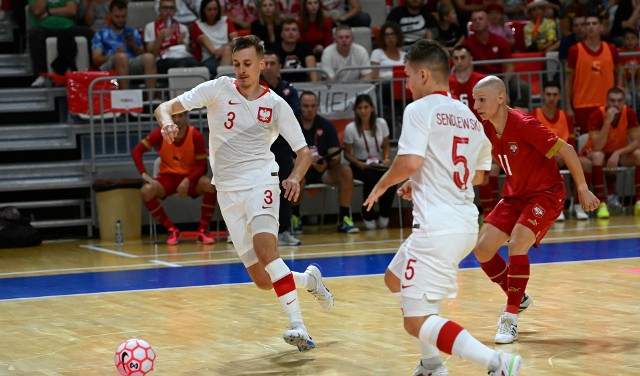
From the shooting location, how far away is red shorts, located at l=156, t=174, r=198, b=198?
46.0 ft

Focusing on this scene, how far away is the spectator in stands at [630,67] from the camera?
1625 cm

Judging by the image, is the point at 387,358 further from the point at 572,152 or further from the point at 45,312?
the point at 45,312

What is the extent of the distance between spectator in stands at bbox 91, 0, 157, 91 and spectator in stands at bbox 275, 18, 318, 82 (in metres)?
1.91

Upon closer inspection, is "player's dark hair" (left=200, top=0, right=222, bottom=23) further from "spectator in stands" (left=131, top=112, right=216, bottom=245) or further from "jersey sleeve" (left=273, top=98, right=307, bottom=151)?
"jersey sleeve" (left=273, top=98, right=307, bottom=151)

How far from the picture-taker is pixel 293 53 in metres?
15.8

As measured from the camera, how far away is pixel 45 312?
9023mm

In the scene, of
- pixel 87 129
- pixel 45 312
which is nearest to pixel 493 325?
pixel 45 312

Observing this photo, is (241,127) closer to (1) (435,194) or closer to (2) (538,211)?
(2) (538,211)

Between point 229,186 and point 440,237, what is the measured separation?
2390 millimetres

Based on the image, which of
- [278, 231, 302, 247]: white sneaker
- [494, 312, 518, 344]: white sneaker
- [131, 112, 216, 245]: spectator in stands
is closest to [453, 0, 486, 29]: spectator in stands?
[131, 112, 216, 245]: spectator in stands

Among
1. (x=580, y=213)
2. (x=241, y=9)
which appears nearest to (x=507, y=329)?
(x=580, y=213)

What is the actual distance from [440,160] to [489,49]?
10814mm

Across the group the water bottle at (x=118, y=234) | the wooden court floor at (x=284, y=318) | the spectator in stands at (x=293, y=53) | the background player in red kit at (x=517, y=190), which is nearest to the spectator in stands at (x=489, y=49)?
the spectator in stands at (x=293, y=53)

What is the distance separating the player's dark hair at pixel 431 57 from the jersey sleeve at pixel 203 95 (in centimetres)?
223
